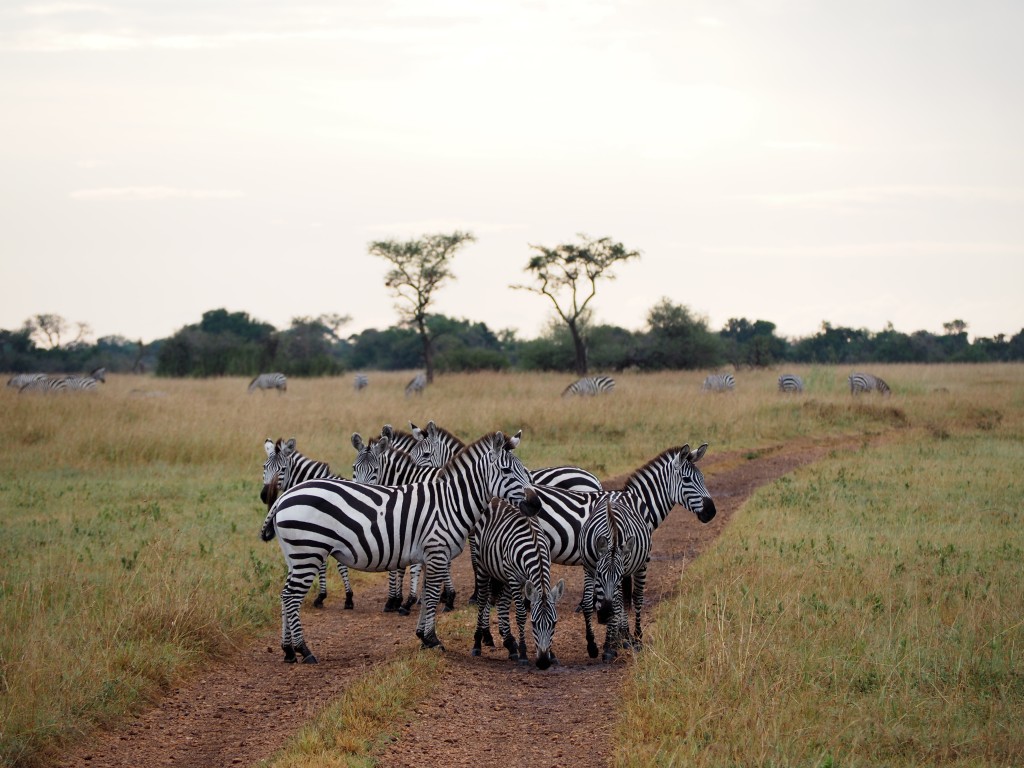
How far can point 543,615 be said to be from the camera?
7387 millimetres

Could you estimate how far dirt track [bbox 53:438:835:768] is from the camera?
584cm

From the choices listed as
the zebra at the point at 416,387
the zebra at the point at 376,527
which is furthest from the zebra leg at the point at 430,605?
the zebra at the point at 416,387

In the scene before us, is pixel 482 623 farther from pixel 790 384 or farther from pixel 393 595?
pixel 790 384

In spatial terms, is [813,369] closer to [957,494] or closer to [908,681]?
[957,494]

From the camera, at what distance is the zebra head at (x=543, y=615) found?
7.33 meters

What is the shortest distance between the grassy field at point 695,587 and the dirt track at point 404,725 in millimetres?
228

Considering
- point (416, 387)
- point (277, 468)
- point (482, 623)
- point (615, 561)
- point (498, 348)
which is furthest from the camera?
point (498, 348)

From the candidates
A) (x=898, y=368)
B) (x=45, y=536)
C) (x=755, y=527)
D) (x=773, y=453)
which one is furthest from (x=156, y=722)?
(x=898, y=368)

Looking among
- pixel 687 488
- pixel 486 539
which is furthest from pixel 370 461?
pixel 687 488

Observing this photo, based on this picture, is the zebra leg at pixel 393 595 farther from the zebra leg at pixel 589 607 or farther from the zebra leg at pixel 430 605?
the zebra leg at pixel 589 607

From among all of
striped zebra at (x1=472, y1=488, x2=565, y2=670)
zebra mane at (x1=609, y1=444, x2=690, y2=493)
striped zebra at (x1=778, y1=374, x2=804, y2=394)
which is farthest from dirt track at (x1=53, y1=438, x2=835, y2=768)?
striped zebra at (x1=778, y1=374, x2=804, y2=394)

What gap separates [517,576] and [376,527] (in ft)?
3.74

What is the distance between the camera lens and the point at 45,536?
11.5 meters

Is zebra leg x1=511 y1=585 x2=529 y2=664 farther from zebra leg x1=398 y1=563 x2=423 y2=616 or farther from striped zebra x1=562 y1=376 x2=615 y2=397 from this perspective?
striped zebra x1=562 y1=376 x2=615 y2=397
